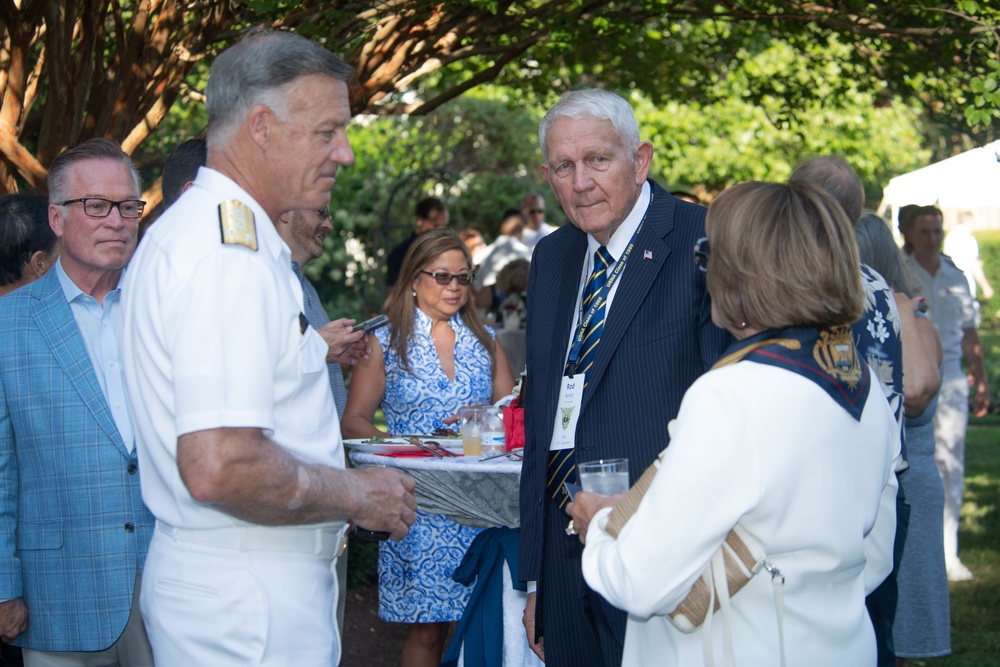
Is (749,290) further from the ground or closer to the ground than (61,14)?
closer to the ground

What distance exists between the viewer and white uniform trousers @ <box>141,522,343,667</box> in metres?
2.10

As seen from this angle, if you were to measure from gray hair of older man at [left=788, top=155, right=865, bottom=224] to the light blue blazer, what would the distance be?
242cm

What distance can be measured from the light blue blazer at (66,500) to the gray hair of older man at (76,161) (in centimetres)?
48

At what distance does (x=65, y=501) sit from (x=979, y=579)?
Result: 229 inches

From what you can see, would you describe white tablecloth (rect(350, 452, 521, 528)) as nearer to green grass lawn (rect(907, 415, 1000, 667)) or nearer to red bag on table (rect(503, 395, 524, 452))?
red bag on table (rect(503, 395, 524, 452))

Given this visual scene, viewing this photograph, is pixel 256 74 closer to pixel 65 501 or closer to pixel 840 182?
pixel 65 501

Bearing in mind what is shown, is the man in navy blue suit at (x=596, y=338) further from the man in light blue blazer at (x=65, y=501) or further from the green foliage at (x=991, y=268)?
the green foliage at (x=991, y=268)

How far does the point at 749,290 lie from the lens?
220 cm

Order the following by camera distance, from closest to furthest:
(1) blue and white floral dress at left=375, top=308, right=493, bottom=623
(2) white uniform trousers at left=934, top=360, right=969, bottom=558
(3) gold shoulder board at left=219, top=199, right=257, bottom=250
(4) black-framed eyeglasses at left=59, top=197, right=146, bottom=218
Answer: (3) gold shoulder board at left=219, top=199, right=257, bottom=250 < (4) black-framed eyeglasses at left=59, top=197, right=146, bottom=218 < (1) blue and white floral dress at left=375, top=308, right=493, bottom=623 < (2) white uniform trousers at left=934, top=360, right=969, bottom=558

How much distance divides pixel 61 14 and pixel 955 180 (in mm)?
8362

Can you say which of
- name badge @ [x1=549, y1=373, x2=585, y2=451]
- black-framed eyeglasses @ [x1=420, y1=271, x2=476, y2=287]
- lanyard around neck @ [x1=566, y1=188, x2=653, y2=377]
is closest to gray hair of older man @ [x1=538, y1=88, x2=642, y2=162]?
lanyard around neck @ [x1=566, y1=188, x2=653, y2=377]

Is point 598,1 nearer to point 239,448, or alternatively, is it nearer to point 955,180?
point 239,448

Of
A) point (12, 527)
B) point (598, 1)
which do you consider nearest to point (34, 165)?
point (12, 527)

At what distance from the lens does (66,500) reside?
303 centimetres
